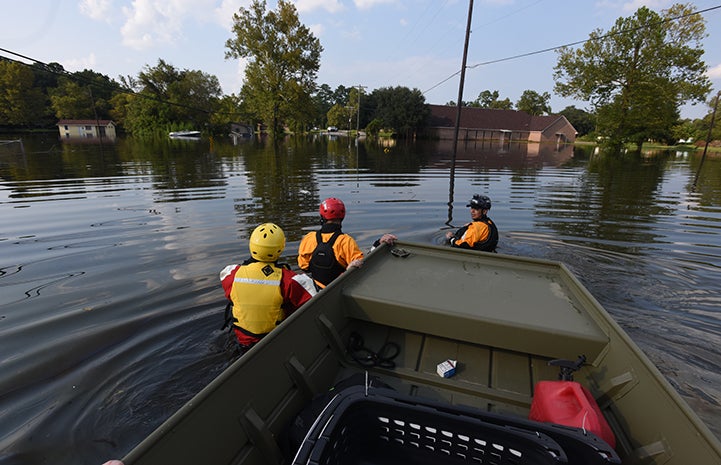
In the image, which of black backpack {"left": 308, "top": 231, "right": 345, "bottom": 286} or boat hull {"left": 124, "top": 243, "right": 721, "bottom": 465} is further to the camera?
black backpack {"left": 308, "top": 231, "right": 345, "bottom": 286}

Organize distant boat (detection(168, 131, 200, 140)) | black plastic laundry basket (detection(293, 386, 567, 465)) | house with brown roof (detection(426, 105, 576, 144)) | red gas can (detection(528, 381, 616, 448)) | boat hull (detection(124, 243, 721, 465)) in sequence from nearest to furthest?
black plastic laundry basket (detection(293, 386, 567, 465)) → boat hull (detection(124, 243, 721, 465)) → red gas can (detection(528, 381, 616, 448)) → distant boat (detection(168, 131, 200, 140)) → house with brown roof (detection(426, 105, 576, 144))

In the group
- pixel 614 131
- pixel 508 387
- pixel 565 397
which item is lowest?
pixel 508 387

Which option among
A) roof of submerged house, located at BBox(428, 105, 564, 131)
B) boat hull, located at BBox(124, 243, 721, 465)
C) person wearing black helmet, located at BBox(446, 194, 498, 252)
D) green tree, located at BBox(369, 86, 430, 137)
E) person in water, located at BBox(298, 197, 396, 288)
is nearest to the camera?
boat hull, located at BBox(124, 243, 721, 465)

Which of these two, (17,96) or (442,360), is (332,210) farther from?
(17,96)

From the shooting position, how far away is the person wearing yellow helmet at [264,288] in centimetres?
339

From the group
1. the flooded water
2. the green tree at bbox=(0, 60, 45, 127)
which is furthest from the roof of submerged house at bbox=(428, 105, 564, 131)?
the green tree at bbox=(0, 60, 45, 127)

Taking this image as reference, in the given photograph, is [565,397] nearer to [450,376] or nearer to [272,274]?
[450,376]

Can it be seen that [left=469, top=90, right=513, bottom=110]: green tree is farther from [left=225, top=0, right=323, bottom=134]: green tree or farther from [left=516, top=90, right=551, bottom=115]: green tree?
[left=225, top=0, right=323, bottom=134]: green tree

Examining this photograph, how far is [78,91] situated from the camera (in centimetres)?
7681

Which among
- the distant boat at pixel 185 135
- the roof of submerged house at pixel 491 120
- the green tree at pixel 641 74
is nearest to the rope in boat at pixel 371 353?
the green tree at pixel 641 74

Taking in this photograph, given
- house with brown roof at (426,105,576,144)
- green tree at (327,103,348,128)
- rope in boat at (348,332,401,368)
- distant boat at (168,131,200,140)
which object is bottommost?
rope in boat at (348,332,401,368)

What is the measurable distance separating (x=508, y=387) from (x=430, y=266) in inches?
72.4

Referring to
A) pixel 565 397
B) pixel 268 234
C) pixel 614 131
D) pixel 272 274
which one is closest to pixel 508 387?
pixel 565 397

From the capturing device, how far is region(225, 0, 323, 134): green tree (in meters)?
51.2
